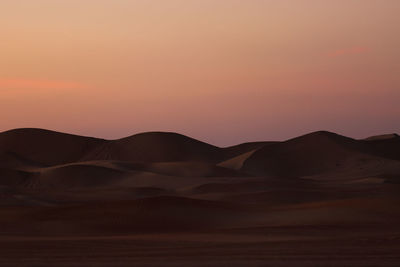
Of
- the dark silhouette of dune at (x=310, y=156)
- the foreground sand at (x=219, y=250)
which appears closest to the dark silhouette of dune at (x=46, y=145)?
the dark silhouette of dune at (x=310, y=156)

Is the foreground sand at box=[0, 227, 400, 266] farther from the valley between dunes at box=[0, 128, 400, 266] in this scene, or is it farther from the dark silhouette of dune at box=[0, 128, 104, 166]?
the dark silhouette of dune at box=[0, 128, 104, 166]

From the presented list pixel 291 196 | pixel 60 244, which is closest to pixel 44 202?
pixel 291 196

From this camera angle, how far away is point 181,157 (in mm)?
100188

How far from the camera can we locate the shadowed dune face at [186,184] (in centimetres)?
2284

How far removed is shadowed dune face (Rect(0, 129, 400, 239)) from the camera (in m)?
22.8

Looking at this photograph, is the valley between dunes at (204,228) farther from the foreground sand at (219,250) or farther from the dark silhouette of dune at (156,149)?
the dark silhouette of dune at (156,149)

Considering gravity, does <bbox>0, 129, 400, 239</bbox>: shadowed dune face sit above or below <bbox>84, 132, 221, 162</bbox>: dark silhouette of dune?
below

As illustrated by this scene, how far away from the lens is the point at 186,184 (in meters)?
57.1

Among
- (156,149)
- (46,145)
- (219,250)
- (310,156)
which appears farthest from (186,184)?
(46,145)

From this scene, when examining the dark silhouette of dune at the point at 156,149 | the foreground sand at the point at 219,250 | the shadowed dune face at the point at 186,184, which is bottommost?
the foreground sand at the point at 219,250

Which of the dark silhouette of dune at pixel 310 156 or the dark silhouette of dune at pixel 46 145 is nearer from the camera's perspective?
the dark silhouette of dune at pixel 310 156

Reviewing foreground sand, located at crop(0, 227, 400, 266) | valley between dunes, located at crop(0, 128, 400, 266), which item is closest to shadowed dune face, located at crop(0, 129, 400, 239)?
valley between dunes, located at crop(0, 128, 400, 266)

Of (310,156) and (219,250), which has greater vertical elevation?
(310,156)

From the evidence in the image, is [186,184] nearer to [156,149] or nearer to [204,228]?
[204,228]
